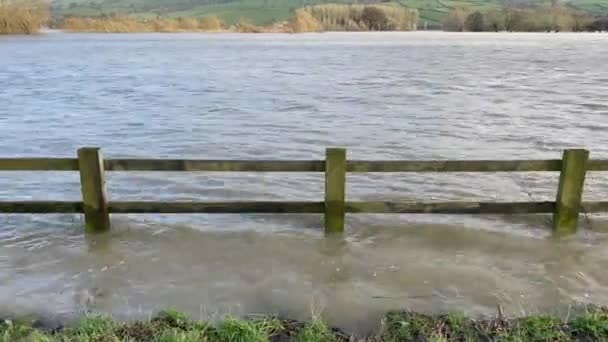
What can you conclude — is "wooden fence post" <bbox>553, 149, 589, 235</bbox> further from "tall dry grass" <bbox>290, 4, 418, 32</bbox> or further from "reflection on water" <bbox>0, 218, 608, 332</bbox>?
"tall dry grass" <bbox>290, 4, 418, 32</bbox>

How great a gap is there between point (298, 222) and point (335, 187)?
1800 millimetres

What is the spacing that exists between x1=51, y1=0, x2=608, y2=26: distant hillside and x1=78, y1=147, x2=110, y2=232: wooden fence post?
106m

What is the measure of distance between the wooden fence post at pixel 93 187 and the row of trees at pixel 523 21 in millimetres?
112401

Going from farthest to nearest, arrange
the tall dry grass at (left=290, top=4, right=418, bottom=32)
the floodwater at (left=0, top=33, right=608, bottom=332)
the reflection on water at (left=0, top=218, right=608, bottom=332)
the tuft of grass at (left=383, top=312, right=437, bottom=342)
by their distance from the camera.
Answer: the tall dry grass at (left=290, top=4, right=418, bottom=32), the floodwater at (left=0, top=33, right=608, bottom=332), the reflection on water at (left=0, top=218, right=608, bottom=332), the tuft of grass at (left=383, top=312, right=437, bottom=342)

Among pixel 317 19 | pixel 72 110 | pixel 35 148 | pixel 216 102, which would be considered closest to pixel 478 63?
pixel 216 102

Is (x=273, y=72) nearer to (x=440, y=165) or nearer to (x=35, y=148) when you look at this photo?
(x=35, y=148)

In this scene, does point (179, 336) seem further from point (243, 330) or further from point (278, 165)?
point (278, 165)

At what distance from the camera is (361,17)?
11775cm

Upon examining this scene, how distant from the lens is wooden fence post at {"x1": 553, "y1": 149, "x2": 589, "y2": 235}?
7598mm

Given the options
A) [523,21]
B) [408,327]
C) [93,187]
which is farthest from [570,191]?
[523,21]

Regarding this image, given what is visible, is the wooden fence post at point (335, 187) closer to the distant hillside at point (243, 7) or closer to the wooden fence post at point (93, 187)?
the wooden fence post at point (93, 187)

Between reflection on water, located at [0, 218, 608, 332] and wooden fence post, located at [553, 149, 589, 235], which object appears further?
wooden fence post, located at [553, 149, 589, 235]

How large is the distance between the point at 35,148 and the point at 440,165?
1195 centimetres

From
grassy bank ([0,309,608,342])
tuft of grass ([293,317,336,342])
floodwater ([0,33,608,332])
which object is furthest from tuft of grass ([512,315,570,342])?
tuft of grass ([293,317,336,342])
